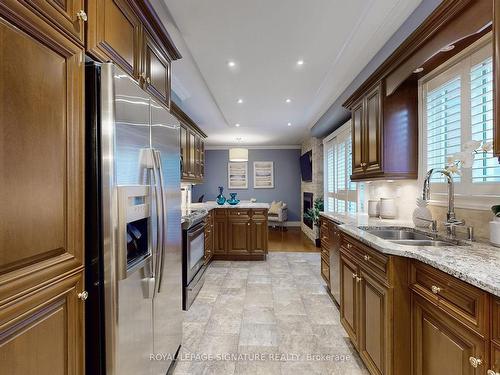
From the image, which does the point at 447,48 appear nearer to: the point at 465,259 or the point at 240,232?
the point at 465,259

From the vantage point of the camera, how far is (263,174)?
8.83m

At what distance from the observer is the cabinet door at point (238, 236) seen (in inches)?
183

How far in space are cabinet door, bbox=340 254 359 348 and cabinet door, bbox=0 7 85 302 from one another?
72.0 inches

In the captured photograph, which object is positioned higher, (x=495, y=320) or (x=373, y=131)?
(x=373, y=131)

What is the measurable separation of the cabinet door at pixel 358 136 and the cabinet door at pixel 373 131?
4.8 inches

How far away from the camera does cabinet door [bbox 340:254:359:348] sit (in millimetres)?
1969

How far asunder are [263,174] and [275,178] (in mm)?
430

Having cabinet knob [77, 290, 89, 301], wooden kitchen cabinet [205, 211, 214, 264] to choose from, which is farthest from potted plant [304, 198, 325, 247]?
cabinet knob [77, 290, 89, 301]

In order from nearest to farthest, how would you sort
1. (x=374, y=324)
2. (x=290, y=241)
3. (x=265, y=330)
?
(x=374, y=324)
(x=265, y=330)
(x=290, y=241)

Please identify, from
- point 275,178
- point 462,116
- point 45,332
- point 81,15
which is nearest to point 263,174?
point 275,178

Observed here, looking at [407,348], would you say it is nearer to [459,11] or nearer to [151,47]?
[459,11]

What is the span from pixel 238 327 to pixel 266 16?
2.74m

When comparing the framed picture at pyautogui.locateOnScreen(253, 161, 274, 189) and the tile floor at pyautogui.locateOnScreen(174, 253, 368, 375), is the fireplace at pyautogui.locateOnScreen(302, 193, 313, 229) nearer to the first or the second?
the framed picture at pyautogui.locateOnScreen(253, 161, 274, 189)

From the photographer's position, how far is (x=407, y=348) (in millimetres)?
1402
